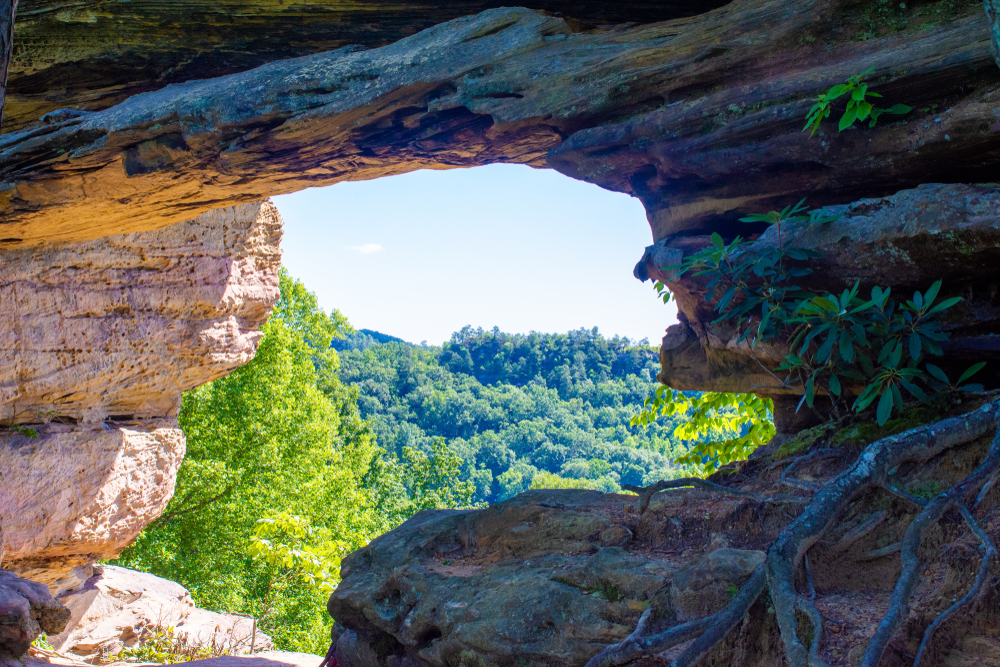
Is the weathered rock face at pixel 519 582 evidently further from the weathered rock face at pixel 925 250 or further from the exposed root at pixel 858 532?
the weathered rock face at pixel 925 250

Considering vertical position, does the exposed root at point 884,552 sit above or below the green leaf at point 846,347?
below

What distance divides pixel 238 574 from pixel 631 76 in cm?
1546

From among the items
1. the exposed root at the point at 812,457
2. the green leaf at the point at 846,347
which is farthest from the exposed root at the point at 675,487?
the green leaf at the point at 846,347

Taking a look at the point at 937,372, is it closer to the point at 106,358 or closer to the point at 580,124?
the point at 580,124

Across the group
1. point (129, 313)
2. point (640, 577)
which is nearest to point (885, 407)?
point (640, 577)

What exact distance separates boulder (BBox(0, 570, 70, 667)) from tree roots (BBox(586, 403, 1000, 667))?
354 centimetres

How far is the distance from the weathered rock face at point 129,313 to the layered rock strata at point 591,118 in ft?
6.00

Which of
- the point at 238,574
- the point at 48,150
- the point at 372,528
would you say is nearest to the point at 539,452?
the point at 372,528

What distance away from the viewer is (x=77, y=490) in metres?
8.59

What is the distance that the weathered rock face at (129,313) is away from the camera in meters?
8.06

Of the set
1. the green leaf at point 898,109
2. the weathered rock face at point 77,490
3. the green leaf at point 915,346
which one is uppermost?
the green leaf at point 898,109

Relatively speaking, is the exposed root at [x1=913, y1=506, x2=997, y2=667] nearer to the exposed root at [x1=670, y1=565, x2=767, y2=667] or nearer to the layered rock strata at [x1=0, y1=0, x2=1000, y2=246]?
the exposed root at [x1=670, y1=565, x2=767, y2=667]

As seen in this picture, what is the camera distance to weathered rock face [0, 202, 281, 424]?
8062 millimetres

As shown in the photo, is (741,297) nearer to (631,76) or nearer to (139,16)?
(631,76)
